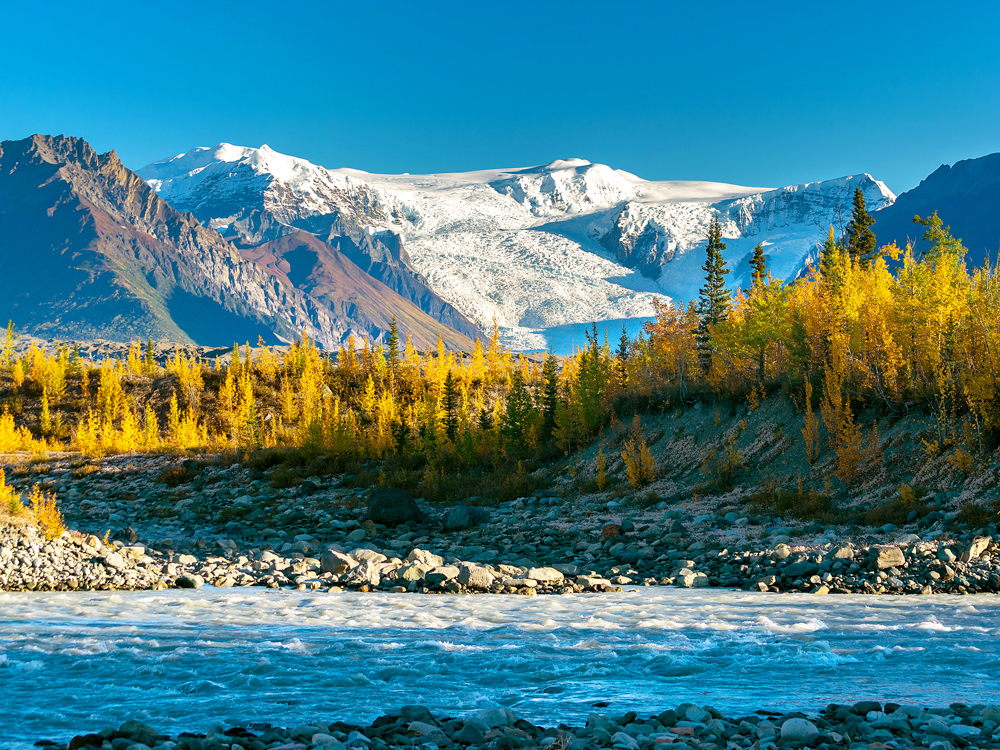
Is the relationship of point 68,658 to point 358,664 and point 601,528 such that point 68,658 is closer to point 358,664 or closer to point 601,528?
point 358,664

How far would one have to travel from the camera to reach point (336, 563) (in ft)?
50.4

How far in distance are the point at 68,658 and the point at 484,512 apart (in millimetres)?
14568

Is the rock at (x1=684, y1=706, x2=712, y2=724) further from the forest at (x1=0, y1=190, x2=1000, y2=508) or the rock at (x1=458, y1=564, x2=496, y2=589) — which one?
the forest at (x1=0, y1=190, x2=1000, y2=508)

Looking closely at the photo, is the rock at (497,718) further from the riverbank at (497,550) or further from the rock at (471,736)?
the riverbank at (497,550)

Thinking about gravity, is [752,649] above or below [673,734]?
below

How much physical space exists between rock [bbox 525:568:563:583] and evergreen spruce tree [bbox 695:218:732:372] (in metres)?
17.0

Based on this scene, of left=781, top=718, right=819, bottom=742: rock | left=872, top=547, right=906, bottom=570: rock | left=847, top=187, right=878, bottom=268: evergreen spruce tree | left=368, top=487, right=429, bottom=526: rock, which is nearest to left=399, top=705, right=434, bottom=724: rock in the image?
left=781, top=718, right=819, bottom=742: rock

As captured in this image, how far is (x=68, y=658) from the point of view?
884 cm

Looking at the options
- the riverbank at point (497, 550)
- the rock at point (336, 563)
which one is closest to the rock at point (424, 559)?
the riverbank at point (497, 550)

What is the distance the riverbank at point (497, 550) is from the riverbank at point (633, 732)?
7018 mm

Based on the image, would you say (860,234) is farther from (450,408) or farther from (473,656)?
(473,656)

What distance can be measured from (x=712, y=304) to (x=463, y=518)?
66.7 ft

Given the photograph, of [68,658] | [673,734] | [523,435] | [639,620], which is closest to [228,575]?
[68,658]

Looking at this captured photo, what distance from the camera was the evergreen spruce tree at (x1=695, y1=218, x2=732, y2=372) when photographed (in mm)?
29984
